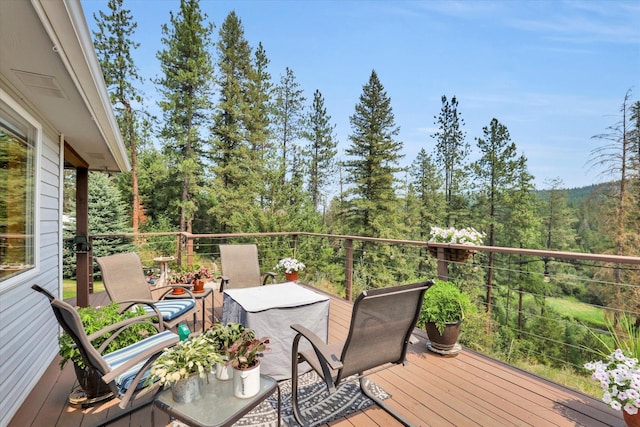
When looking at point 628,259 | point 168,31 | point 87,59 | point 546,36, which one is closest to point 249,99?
point 168,31

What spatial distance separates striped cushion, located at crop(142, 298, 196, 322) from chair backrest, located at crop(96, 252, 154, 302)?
235 millimetres

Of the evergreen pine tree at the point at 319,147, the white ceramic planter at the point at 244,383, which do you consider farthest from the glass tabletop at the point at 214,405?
the evergreen pine tree at the point at 319,147

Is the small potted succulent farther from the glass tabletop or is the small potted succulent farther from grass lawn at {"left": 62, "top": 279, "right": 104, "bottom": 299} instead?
grass lawn at {"left": 62, "top": 279, "right": 104, "bottom": 299}

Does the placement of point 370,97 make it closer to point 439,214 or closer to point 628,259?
point 439,214

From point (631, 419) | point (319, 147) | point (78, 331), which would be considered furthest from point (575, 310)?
point (78, 331)

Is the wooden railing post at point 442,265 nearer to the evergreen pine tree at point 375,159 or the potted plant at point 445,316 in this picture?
the potted plant at point 445,316

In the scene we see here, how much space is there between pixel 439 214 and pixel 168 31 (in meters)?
16.4

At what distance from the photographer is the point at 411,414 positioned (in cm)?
214

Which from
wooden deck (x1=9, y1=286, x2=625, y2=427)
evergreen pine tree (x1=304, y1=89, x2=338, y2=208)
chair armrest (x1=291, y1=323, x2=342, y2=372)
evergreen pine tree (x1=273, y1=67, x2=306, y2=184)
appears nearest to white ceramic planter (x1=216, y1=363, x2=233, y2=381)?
chair armrest (x1=291, y1=323, x2=342, y2=372)

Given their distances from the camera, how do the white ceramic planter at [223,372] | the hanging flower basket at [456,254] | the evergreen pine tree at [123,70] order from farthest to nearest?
1. the evergreen pine tree at [123,70]
2. the hanging flower basket at [456,254]
3. the white ceramic planter at [223,372]

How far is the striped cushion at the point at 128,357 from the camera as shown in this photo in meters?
1.79

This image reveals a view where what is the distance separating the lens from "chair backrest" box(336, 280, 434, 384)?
6.11ft

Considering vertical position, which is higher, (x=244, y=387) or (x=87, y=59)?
(x=87, y=59)

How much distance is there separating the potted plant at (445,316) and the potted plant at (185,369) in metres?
2.08
